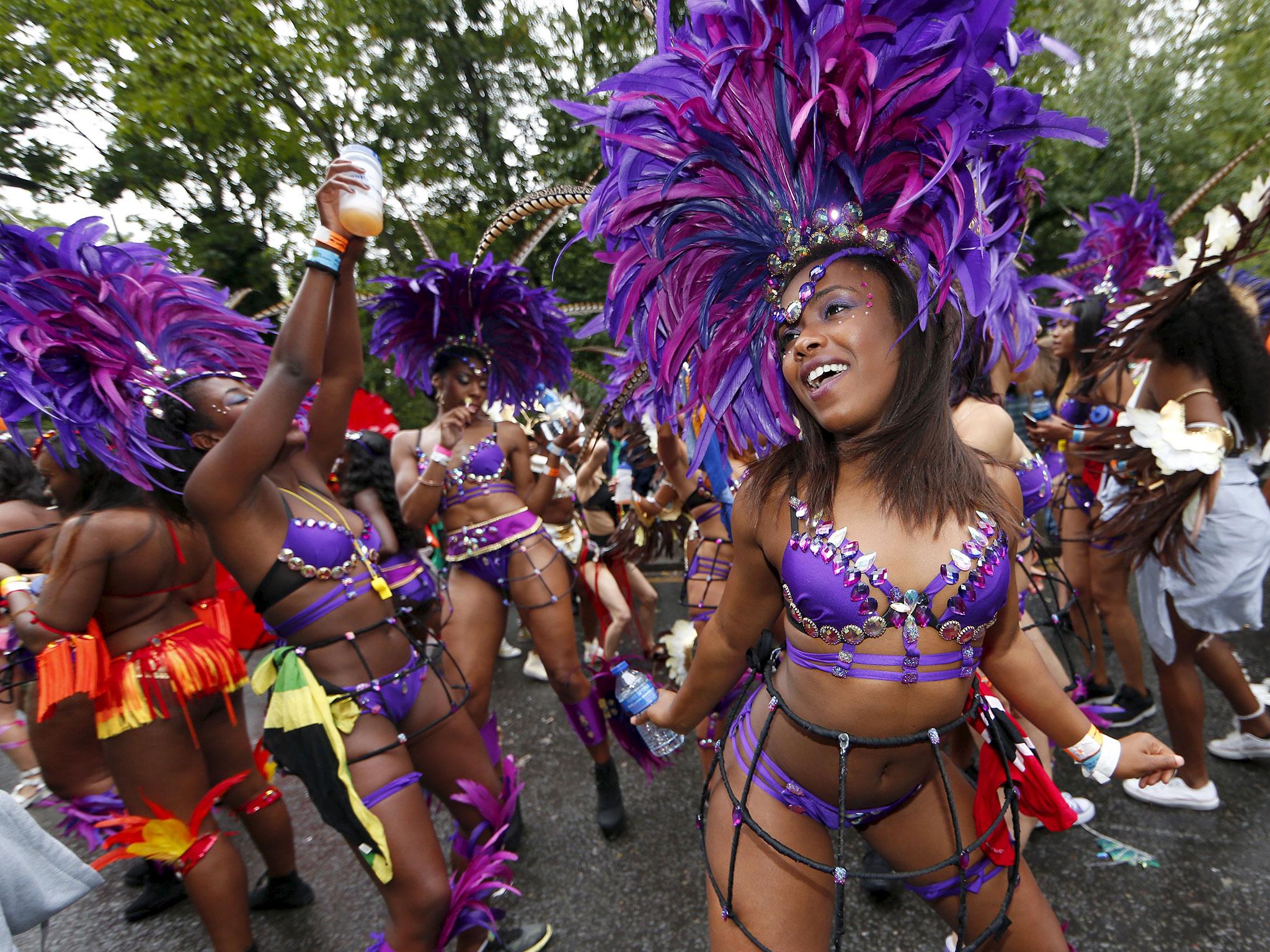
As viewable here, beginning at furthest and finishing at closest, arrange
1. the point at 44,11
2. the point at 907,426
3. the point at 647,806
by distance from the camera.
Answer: the point at 44,11
the point at 647,806
the point at 907,426

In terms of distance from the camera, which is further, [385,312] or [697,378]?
[385,312]

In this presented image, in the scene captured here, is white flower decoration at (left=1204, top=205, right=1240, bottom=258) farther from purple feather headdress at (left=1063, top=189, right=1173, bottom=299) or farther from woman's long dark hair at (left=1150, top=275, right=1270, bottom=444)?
purple feather headdress at (left=1063, top=189, right=1173, bottom=299)

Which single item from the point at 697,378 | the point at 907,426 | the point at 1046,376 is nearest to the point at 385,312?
→ the point at 697,378

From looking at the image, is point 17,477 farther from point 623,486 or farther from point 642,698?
point 642,698

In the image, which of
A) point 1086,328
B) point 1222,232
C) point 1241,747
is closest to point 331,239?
point 1222,232

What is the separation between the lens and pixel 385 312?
3.94 m

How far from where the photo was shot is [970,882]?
1.68 m

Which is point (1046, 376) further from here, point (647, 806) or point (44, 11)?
point (44, 11)

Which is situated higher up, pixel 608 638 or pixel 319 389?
pixel 319 389

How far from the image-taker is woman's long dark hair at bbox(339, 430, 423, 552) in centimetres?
460

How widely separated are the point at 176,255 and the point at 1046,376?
556 inches

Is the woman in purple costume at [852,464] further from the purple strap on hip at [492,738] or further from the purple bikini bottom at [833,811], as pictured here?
the purple strap on hip at [492,738]

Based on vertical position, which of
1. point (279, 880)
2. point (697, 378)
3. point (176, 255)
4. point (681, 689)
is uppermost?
point (176, 255)

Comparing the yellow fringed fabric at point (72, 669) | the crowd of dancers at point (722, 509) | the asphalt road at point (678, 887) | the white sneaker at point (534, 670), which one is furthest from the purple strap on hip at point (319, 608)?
the white sneaker at point (534, 670)
